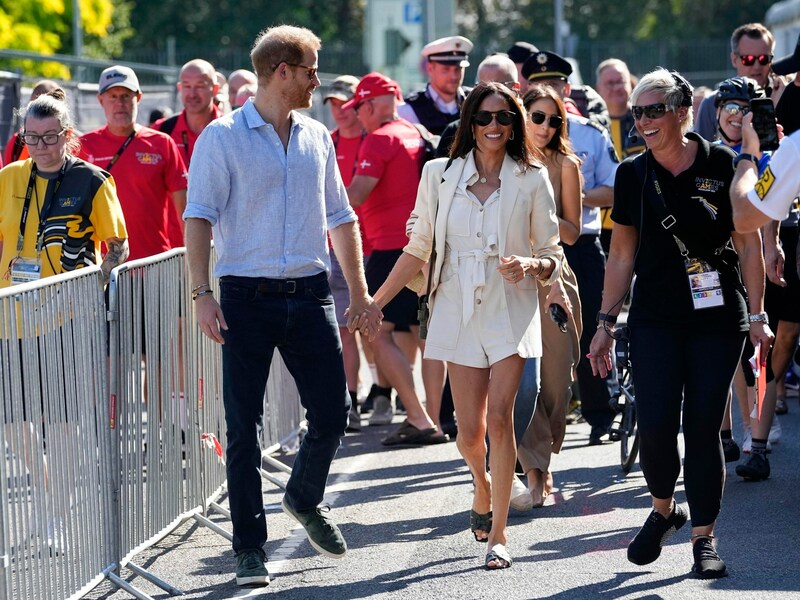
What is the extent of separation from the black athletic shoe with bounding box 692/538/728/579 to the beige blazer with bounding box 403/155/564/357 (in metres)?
1.06

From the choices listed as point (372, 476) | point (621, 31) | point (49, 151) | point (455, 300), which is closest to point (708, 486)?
point (455, 300)

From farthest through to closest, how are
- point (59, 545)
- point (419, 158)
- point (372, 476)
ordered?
1. point (419, 158)
2. point (372, 476)
3. point (59, 545)

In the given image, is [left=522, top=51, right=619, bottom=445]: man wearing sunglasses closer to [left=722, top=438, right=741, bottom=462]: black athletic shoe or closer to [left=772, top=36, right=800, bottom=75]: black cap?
[left=722, top=438, right=741, bottom=462]: black athletic shoe

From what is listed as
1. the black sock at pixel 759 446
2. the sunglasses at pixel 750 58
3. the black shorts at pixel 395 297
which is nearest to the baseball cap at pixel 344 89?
the black shorts at pixel 395 297

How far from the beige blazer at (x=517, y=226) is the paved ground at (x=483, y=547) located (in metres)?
0.96

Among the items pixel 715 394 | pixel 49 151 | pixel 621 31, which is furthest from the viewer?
pixel 621 31

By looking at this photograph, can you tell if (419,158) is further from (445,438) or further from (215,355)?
(215,355)

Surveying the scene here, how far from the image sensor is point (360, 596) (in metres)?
5.87

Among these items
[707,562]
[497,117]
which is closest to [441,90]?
Answer: [497,117]

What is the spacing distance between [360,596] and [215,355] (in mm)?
1879

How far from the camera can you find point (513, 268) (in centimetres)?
598

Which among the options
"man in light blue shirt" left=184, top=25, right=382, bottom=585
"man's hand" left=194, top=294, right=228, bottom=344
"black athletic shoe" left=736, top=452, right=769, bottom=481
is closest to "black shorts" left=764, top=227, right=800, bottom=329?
"black athletic shoe" left=736, top=452, right=769, bottom=481

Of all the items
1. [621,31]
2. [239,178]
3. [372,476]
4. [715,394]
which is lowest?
[372,476]

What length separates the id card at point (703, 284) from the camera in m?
5.80
